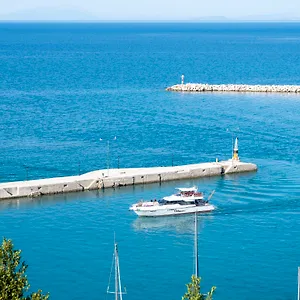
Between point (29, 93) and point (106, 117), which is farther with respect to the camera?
A: point (29, 93)

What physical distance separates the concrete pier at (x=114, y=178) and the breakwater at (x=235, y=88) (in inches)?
2196

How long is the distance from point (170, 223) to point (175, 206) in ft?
6.16

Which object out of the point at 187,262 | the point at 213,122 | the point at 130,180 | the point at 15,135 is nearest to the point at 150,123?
the point at 213,122

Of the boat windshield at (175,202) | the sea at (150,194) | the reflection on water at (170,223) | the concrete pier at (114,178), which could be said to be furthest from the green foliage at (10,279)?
the concrete pier at (114,178)

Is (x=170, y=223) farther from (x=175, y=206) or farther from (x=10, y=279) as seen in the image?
(x=10, y=279)

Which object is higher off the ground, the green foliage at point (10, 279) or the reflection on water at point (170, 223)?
the green foliage at point (10, 279)

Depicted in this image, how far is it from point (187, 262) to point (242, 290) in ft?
17.7

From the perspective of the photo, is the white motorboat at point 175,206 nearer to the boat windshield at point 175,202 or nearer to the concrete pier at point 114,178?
the boat windshield at point 175,202

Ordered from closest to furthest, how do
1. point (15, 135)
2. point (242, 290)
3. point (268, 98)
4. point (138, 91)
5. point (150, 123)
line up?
point (242, 290)
point (15, 135)
point (150, 123)
point (268, 98)
point (138, 91)

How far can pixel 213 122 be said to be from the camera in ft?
334

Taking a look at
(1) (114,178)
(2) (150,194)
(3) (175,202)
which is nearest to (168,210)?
(3) (175,202)

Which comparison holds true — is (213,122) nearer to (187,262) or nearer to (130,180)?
(130,180)

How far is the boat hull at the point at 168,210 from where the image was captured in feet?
211

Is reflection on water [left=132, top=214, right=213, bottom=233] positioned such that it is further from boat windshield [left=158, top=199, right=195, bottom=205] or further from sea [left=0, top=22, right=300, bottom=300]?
boat windshield [left=158, top=199, right=195, bottom=205]
